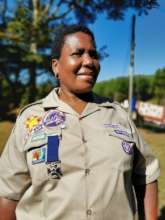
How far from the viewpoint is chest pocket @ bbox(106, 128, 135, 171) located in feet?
6.31

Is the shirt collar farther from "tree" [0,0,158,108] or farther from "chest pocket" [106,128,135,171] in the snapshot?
"tree" [0,0,158,108]

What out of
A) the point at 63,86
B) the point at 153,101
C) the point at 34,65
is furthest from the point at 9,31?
the point at 153,101

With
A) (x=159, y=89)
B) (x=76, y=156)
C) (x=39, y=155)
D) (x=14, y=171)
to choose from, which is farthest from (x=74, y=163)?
(x=159, y=89)

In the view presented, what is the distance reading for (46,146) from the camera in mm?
1970

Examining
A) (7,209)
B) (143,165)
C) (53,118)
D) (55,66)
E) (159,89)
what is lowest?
(159,89)

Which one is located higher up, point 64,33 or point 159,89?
point 64,33

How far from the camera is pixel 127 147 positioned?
1.98 m

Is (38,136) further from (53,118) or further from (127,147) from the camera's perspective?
(127,147)

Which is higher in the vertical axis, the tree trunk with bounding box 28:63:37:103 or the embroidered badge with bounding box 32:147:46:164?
the embroidered badge with bounding box 32:147:46:164

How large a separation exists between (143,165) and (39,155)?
0.48m

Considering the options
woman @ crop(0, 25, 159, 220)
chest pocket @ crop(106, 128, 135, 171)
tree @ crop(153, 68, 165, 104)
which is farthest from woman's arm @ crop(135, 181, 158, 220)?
tree @ crop(153, 68, 165, 104)

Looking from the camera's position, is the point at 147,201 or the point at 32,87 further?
the point at 32,87

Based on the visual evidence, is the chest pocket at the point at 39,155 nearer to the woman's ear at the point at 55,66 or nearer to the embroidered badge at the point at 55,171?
the embroidered badge at the point at 55,171

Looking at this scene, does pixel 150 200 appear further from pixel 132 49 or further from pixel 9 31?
pixel 9 31
